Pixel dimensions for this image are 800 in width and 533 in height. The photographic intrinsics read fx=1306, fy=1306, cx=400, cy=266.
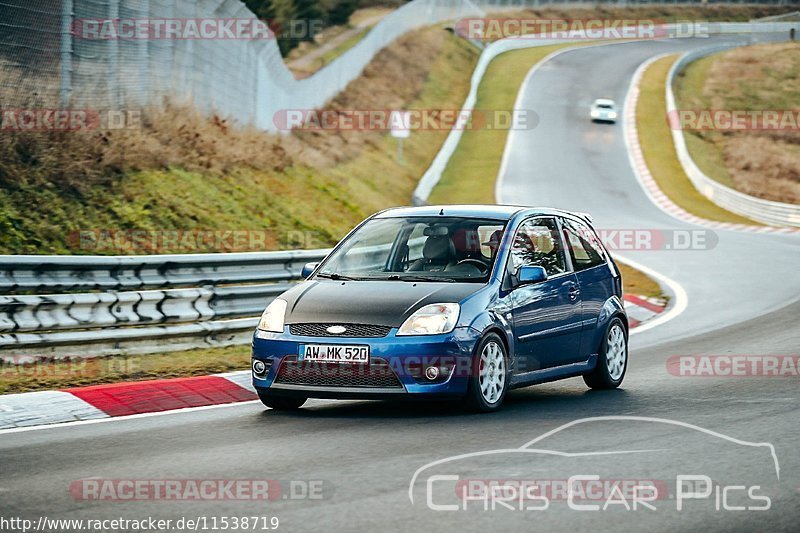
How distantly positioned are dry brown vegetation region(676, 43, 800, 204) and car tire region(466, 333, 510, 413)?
37737mm

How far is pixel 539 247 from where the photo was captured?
10984mm

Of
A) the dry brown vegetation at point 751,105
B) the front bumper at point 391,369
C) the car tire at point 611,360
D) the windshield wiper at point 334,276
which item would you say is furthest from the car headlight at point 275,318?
the dry brown vegetation at point 751,105

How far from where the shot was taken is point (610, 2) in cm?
10000

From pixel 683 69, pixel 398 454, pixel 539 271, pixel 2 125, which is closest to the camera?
pixel 398 454

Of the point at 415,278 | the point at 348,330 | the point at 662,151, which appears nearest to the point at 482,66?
the point at 662,151

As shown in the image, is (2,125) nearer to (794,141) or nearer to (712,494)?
(712,494)

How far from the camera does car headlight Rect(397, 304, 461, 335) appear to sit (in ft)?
30.8

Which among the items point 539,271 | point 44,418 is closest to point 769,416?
point 539,271

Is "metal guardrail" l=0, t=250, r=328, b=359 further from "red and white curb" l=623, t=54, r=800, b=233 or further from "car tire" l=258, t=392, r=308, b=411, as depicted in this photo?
"red and white curb" l=623, t=54, r=800, b=233

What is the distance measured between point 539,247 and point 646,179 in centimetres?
3625

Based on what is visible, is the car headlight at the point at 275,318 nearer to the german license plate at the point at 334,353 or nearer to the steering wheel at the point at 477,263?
the german license plate at the point at 334,353

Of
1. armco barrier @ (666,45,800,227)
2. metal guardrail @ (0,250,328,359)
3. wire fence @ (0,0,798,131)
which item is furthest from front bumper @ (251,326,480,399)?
armco barrier @ (666,45,800,227)

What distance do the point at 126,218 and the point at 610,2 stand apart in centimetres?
8727

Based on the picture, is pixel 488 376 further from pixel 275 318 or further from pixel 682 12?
pixel 682 12
